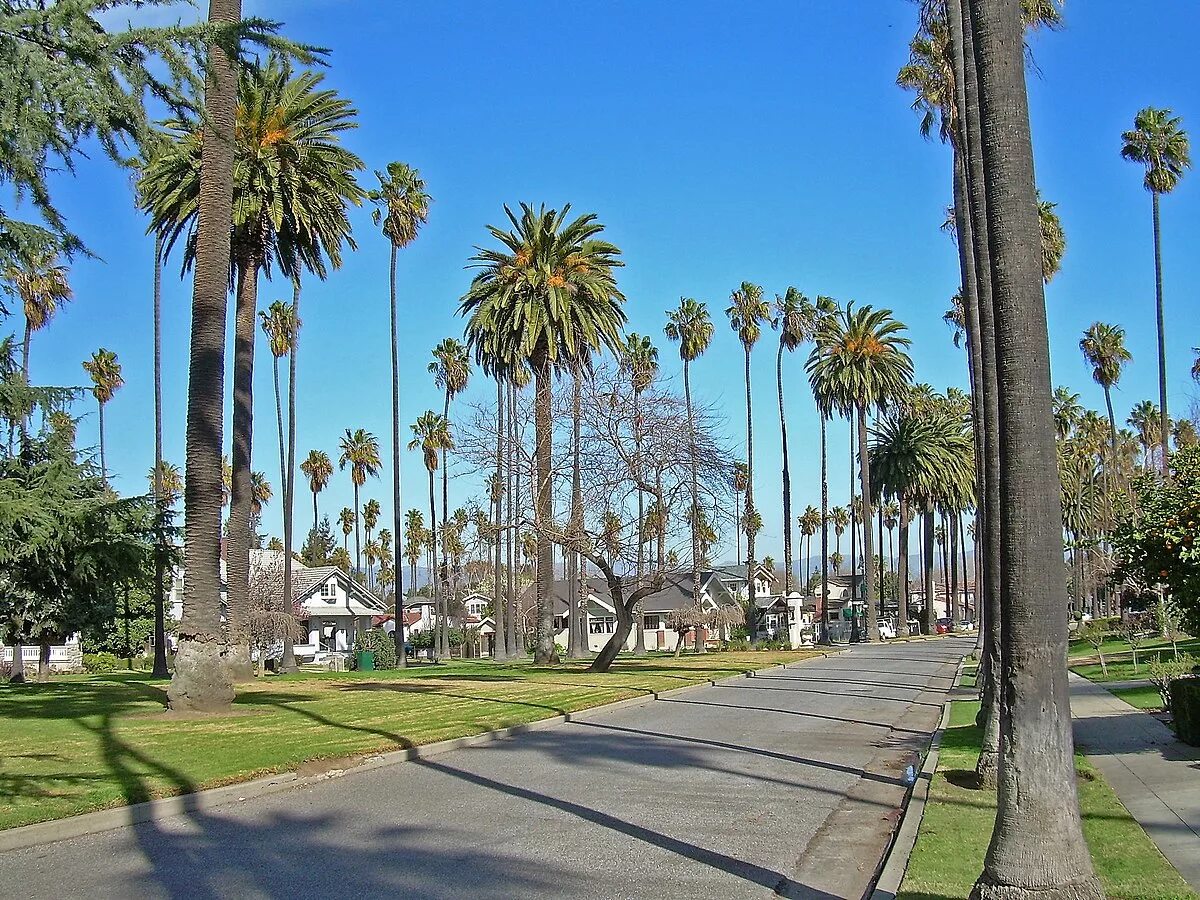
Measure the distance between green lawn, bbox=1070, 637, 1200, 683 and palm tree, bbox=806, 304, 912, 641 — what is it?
26.2 metres

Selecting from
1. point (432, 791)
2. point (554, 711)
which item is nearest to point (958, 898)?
point (432, 791)

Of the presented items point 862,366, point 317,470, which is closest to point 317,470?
point 317,470

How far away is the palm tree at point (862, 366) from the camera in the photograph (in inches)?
2849

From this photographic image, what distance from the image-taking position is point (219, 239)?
21.8 metres

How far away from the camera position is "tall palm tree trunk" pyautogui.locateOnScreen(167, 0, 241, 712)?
67.9 feet

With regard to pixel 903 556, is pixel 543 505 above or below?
above

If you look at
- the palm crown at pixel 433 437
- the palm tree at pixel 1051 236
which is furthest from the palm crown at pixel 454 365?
the palm tree at pixel 1051 236

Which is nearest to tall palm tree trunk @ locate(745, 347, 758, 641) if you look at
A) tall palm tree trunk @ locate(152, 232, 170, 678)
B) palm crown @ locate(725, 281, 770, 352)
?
palm crown @ locate(725, 281, 770, 352)

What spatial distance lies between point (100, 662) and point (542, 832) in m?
46.5

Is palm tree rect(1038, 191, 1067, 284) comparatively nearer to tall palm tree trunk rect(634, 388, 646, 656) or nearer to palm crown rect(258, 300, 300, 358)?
tall palm tree trunk rect(634, 388, 646, 656)

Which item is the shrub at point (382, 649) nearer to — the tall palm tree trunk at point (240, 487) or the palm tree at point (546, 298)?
the palm tree at point (546, 298)

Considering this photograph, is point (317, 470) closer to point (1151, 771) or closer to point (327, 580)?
point (327, 580)

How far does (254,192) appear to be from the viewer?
30.2m

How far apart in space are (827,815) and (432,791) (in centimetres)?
444
